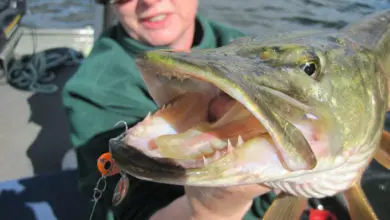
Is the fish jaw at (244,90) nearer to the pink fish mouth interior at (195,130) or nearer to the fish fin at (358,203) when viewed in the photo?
the pink fish mouth interior at (195,130)

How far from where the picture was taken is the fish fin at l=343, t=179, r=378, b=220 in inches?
44.9

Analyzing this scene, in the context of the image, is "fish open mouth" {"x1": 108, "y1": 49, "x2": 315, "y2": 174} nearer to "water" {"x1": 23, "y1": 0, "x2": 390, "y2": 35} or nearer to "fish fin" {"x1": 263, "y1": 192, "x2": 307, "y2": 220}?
"fish fin" {"x1": 263, "y1": 192, "x2": 307, "y2": 220}

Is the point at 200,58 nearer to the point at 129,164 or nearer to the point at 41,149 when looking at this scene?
the point at 129,164

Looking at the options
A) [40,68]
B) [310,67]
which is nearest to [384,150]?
[310,67]

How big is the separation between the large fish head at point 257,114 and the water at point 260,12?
5899mm

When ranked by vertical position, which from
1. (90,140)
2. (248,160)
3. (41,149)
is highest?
(248,160)

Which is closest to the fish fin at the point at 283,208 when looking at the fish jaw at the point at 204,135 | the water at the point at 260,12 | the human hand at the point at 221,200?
the human hand at the point at 221,200

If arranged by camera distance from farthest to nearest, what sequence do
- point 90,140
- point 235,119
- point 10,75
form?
1. point 10,75
2. point 90,140
3. point 235,119

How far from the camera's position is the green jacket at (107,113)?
1.52m

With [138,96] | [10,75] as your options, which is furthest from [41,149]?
[138,96]

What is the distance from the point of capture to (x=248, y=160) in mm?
748

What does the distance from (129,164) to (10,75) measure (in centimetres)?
336

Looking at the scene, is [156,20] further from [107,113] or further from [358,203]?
[358,203]

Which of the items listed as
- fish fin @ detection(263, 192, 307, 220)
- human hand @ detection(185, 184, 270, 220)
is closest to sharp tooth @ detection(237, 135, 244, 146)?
human hand @ detection(185, 184, 270, 220)
